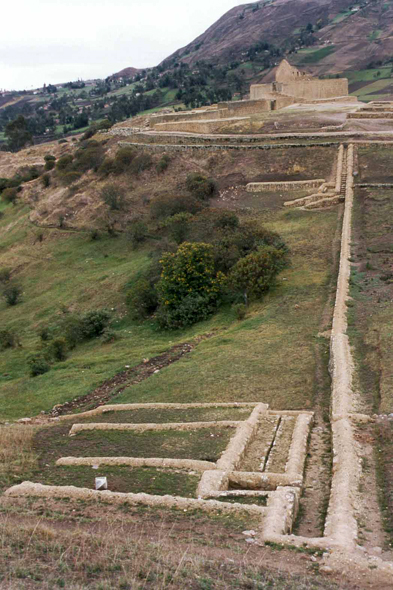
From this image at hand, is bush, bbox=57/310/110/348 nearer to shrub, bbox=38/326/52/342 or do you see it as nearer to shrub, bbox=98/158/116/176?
shrub, bbox=38/326/52/342

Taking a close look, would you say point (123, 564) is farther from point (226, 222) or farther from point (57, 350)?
point (226, 222)

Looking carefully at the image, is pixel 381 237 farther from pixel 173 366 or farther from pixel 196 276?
pixel 173 366

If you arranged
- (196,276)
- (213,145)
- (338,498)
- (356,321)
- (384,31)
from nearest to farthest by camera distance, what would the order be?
1. (338,498)
2. (356,321)
3. (196,276)
4. (213,145)
5. (384,31)

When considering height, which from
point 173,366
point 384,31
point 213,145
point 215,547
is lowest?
point 173,366


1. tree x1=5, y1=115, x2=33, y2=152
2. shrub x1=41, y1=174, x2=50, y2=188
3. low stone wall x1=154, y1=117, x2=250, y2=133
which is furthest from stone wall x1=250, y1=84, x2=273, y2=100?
tree x1=5, y1=115, x2=33, y2=152

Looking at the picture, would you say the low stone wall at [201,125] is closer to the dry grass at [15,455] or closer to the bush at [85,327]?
the bush at [85,327]

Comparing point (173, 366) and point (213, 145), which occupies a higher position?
point (213, 145)

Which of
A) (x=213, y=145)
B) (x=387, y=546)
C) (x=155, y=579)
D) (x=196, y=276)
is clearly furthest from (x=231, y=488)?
(x=213, y=145)
